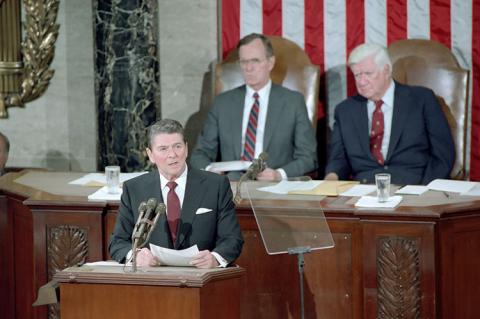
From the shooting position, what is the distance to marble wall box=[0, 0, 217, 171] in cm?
877

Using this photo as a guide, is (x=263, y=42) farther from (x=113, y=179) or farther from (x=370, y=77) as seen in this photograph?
(x=113, y=179)

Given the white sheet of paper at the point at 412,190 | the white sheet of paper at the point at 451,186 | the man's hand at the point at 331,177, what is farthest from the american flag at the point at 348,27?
the white sheet of paper at the point at 412,190

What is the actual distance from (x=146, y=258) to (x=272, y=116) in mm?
2856

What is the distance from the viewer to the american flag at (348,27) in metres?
8.27

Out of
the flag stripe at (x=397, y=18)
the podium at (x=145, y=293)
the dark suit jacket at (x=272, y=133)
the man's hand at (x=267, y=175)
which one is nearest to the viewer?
the podium at (x=145, y=293)

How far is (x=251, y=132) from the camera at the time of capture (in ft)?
25.6

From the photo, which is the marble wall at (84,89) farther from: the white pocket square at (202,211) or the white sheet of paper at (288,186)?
the white pocket square at (202,211)

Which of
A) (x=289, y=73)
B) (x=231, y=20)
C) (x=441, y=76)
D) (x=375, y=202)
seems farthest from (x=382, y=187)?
(x=231, y=20)

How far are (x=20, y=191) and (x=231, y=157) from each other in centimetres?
167

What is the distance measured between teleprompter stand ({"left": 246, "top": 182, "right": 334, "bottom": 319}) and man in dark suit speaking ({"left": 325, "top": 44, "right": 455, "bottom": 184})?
6.07 feet

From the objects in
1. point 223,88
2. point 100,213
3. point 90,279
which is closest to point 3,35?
point 223,88

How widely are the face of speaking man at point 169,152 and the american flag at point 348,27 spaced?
3.37 metres

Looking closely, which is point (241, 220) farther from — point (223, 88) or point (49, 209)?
point (223, 88)

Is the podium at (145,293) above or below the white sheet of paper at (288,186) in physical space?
below
